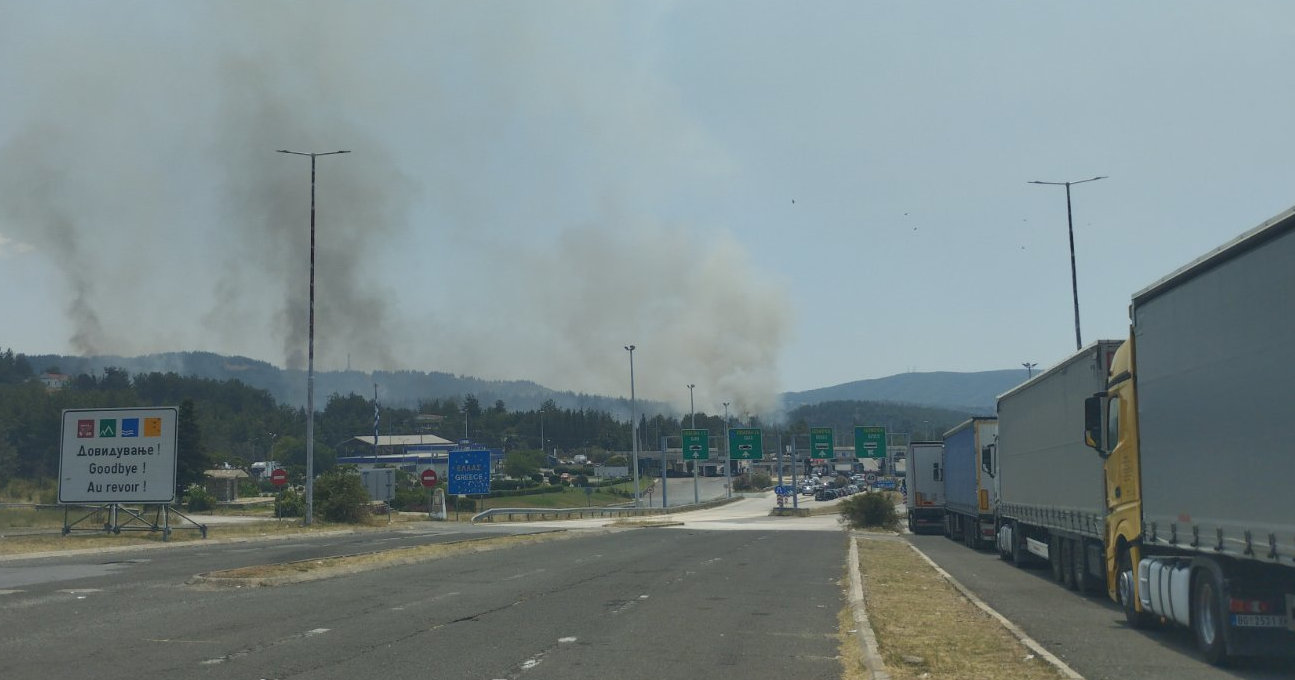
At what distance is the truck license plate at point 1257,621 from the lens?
11.7 m

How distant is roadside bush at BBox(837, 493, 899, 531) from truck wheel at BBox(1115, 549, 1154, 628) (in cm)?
3961

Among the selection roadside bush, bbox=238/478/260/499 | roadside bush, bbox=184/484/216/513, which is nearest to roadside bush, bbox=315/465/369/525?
roadside bush, bbox=184/484/216/513

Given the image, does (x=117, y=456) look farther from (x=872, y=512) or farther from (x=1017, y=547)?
(x=872, y=512)

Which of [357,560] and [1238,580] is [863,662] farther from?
[357,560]

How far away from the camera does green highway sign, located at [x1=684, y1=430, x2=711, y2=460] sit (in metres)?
86.7

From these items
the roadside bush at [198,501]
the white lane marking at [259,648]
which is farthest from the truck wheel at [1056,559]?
the roadside bush at [198,501]

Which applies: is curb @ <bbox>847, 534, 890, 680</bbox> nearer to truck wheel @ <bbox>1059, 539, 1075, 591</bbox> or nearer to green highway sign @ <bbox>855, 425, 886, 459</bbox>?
truck wheel @ <bbox>1059, 539, 1075, 591</bbox>

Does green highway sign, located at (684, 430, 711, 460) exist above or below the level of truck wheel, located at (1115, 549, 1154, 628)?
above

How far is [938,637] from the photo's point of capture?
547 inches

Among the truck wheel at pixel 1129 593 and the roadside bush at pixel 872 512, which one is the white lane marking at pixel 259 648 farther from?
the roadside bush at pixel 872 512

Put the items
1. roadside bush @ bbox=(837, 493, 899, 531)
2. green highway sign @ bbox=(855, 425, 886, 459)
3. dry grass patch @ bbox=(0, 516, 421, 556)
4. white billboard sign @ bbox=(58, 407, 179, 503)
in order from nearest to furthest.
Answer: dry grass patch @ bbox=(0, 516, 421, 556)
white billboard sign @ bbox=(58, 407, 179, 503)
roadside bush @ bbox=(837, 493, 899, 531)
green highway sign @ bbox=(855, 425, 886, 459)

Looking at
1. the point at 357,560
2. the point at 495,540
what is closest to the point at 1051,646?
the point at 357,560

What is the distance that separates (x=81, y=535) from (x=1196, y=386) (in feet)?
118

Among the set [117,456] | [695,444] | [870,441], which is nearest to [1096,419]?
[117,456]
